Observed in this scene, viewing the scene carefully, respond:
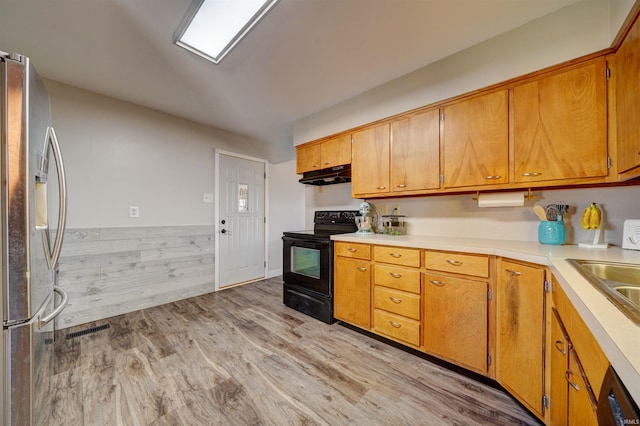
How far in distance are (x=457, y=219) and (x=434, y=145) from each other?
2.35 feet

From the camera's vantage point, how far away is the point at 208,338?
216cm

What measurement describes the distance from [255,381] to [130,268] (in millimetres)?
2127

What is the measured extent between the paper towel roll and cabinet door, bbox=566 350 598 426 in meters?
1.23

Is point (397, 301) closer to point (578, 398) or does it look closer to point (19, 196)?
point (578, 398)

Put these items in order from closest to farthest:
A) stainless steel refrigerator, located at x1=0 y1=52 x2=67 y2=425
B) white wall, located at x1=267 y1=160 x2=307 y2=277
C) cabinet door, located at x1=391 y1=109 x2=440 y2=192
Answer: stainless steel refrigerator, located at x1=0 y1=52 x2=67 y2=425, cabinet door, located at x1=391 y1=109 x2=440 y2=192, white wall, located at x1=267 y1=160 x2=307 y2=277

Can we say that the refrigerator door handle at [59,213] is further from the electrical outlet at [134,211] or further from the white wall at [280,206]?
the white wall at [280,206]

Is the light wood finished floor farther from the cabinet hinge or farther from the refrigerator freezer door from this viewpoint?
the refrigerator freezer door

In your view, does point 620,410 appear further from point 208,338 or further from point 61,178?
point 208,338

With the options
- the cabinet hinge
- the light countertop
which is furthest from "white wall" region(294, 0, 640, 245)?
the cabinet hinge

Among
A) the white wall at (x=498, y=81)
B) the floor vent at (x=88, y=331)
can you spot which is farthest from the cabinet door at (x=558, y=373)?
the floor vent at (x=88, y=331)

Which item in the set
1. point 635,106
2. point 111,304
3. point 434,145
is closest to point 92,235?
point 111,304

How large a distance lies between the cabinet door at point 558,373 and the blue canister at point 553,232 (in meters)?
0.74

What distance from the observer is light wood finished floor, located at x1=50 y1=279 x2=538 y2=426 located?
4.40ft

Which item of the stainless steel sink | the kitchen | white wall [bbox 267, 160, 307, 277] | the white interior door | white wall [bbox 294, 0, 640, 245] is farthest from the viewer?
white wall [bbox 267, 160, 307, 277]
